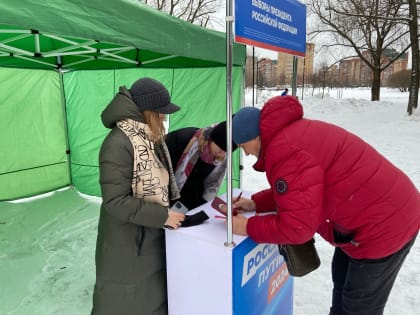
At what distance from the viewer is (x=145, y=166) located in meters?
1.39

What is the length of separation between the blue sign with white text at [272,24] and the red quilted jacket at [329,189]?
11.7 inches

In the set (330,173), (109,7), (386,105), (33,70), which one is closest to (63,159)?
(33,70)

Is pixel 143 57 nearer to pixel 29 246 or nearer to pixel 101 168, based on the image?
pixel 29 246

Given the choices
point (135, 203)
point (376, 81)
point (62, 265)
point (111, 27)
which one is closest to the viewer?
point (135, 203)

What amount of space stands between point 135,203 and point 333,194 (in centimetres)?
76

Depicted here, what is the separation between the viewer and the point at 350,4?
14.8 m

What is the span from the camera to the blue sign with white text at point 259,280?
138 centimetres

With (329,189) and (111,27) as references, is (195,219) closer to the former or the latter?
(329,189)

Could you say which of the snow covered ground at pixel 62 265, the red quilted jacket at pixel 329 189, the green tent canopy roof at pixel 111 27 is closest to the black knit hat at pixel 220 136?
the red quilted jacket at pixel 329 189

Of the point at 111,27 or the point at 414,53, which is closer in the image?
the point at 111,27

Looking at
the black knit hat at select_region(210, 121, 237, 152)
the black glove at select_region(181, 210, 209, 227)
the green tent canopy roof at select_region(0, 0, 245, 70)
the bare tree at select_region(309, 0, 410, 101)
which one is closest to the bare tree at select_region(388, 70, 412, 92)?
the bare tree at select_region(309, 0, 410, 101)

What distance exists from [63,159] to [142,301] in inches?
163

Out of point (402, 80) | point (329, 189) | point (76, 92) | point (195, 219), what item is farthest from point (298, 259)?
point (402, 80)

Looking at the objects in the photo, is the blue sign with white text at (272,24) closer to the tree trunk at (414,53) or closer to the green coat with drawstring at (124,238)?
the green coat with drawstring at (124,238)
